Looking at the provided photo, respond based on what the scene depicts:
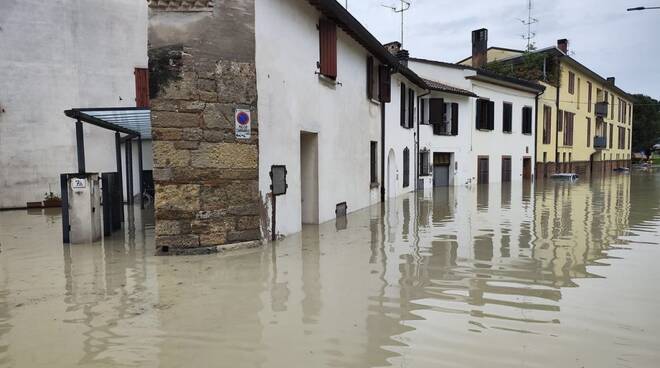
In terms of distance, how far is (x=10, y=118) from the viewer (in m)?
14.3

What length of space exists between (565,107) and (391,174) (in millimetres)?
21078

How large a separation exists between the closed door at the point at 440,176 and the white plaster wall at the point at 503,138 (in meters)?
2.21

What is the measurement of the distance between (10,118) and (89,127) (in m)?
2.16

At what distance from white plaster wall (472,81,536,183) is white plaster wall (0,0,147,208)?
1733 cm

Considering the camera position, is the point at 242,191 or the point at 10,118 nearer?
the point at 242,191

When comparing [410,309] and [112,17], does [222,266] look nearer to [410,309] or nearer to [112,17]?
[410,309]

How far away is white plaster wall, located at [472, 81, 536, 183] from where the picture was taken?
2577cm

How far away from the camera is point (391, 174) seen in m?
A: 17.4

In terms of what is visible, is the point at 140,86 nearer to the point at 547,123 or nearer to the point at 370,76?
the point at 370,76

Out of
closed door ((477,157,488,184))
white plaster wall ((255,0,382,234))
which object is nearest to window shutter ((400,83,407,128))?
white plaster wall ((255,0,382,234))

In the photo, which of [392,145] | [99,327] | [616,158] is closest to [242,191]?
[99,327]

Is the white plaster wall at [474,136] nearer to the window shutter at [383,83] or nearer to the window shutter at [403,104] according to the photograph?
the window shutter at [403,104]

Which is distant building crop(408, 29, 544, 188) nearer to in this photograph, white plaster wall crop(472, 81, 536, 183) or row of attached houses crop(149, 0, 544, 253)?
white plaster wall crop(472, 81, 536, 183)

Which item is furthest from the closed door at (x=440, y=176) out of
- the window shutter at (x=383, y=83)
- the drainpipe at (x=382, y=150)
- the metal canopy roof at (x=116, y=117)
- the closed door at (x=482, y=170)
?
the metal canopy roof at (x=116, y=117)
